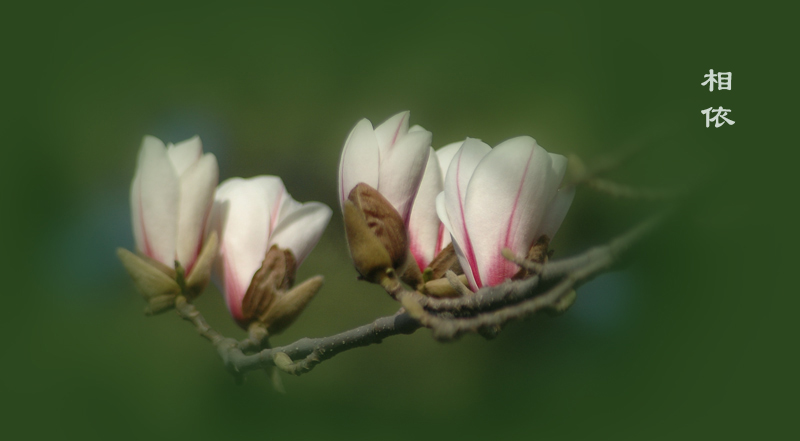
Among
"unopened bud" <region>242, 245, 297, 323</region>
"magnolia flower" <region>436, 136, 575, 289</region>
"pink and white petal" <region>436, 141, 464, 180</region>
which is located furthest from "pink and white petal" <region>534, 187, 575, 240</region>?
"unopened bud" <region>242, 245, 297, 323</region>

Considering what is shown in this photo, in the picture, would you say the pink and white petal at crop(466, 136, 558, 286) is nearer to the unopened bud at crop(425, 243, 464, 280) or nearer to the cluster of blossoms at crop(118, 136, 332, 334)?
the unopened bud at crop(425, 243, 464, 280)

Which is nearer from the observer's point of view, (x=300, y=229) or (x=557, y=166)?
(x=557, y=166)

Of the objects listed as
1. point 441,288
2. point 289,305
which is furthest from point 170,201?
point 441,288

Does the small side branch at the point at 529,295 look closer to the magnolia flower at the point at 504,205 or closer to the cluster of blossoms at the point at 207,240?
the magnolia flower at the point at 504,205

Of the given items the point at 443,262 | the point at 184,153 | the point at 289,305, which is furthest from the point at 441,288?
the point at 184,153

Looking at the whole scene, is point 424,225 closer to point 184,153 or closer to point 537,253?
point 537,253

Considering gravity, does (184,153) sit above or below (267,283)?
above
